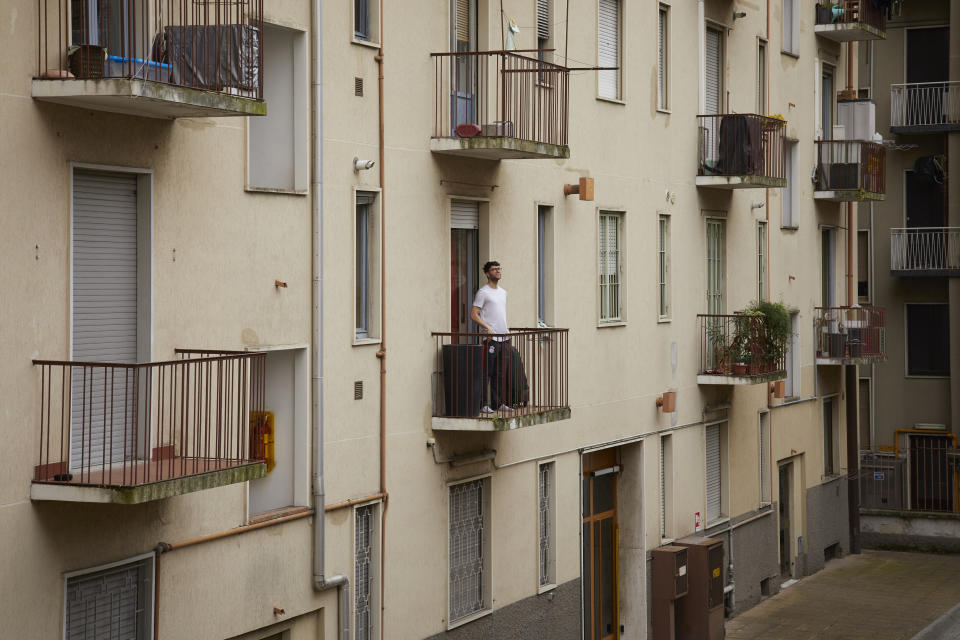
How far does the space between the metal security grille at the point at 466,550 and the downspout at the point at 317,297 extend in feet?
9.10

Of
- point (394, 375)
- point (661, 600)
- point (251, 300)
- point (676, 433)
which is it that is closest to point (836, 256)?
point (676, 433)

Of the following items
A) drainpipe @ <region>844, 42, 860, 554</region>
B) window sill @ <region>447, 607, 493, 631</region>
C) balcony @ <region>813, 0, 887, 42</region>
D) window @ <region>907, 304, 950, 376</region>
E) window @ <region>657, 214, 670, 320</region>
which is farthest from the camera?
window @ <region>907, 304, 950, 376</region>

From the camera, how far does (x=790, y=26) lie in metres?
28.0

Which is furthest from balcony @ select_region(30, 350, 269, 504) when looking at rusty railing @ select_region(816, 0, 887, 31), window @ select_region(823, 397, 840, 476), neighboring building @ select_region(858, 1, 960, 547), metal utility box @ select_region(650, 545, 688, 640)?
neighboring building @ select_region(858, 1, 960, 547)

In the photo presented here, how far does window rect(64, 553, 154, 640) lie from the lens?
11656mm

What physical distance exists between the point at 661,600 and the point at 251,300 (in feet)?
35.1

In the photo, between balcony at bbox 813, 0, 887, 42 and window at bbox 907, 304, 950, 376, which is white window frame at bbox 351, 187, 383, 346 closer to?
balcony at bbox 813, 0, 887, 42

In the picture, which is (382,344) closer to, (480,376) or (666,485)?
(480,376)

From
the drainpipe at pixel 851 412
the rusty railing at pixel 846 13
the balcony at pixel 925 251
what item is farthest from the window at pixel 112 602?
the balcony at pixel 925 251

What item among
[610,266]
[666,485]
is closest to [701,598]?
[666,485]

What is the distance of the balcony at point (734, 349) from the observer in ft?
77.2

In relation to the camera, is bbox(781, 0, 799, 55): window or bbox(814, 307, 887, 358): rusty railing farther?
bbox(814, 307, 887, 358): rusty railing

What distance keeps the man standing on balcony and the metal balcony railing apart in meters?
14.3

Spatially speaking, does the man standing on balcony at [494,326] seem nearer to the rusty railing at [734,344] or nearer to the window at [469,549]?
the window at [469,549]
